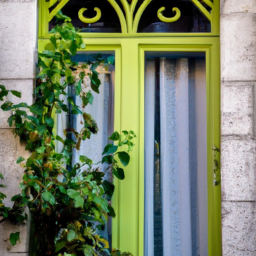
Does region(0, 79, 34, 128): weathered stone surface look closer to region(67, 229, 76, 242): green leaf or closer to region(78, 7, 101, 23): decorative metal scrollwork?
region(78, 7, 101, 23): decorative metal scrollwork

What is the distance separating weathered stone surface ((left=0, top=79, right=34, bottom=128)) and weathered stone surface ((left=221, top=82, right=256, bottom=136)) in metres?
1.53

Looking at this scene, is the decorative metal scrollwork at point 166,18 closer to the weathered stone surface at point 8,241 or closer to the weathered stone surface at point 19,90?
the weathered stone surface at point 19,90

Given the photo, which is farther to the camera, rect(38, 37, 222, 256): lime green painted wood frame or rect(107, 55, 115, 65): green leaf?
rect(107, 55, 115, 65): green leaf

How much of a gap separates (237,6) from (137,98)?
1.10m

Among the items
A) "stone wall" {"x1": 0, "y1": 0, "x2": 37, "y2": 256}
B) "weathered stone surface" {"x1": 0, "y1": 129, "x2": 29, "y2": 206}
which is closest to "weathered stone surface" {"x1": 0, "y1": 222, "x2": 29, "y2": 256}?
"stone wall" {"x1": 0, "y1": 0, "x2": 37, "y2": 256}

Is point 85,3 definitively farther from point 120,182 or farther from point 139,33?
point 120,182

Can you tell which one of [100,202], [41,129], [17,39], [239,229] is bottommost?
[239,229]

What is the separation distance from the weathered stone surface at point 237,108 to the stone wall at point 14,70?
1.54 meters

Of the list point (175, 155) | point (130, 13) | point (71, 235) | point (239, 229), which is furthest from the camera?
point (130, 13)

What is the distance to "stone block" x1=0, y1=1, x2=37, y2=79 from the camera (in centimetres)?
427

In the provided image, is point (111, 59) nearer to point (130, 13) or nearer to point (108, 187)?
point (130, 13)

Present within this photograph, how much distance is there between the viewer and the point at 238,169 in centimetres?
405

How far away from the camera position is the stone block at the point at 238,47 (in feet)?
13.7

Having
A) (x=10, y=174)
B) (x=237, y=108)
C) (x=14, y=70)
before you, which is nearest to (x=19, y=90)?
(x=14, y=70)
